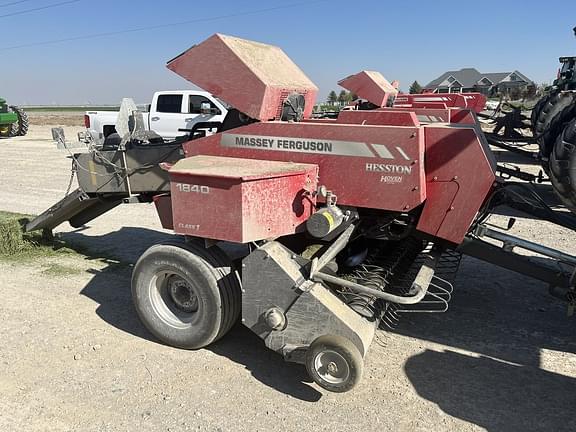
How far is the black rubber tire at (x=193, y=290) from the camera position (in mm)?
3535

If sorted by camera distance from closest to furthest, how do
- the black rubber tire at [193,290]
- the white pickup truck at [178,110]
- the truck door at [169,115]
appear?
the black rubber tire at [193,290] → the white pickup truck at [178,110] → the truck door at [169,115]

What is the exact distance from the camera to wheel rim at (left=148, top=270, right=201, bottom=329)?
3838mm

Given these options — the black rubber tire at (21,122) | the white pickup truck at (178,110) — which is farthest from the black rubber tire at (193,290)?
the black rubber tire at (21,122)

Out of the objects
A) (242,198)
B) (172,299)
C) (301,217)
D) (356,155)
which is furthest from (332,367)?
(172,299)

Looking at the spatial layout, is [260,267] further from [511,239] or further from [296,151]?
[511,239]

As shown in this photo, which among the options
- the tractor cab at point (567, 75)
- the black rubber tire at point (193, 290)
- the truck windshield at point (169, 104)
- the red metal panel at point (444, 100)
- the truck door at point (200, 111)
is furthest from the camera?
the truck windshield at point (169, 104)

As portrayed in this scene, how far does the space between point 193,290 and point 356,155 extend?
151cm

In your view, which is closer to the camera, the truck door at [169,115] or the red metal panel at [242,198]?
the red metal panel at [242,198]

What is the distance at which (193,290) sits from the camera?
3680 mm

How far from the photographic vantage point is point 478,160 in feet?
10.9

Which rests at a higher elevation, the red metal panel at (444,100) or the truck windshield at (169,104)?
the red metal panel at (444,100)

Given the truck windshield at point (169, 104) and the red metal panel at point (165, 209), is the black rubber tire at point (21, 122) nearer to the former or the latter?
the truck windshield at point (169, 104)

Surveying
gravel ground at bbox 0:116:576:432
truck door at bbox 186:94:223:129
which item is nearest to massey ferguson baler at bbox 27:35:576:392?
gravel ground at bbox 0:116:576:432

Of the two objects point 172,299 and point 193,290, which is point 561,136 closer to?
point 193,290
